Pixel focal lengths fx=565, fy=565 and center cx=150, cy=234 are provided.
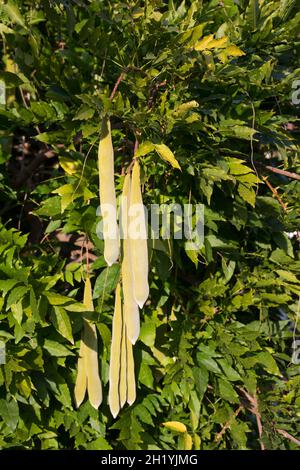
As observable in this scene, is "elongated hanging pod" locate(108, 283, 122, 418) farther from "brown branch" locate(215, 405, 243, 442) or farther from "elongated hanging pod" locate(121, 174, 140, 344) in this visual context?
"brown branch" locate(215, 405, 243, 442)

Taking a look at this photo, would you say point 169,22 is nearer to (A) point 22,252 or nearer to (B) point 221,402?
(A) point 22,252

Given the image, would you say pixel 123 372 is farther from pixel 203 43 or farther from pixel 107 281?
pixel 203 43

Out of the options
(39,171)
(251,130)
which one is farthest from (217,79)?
(39,171)

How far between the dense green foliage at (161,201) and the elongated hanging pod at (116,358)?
181mm

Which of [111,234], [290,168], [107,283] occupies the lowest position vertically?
[107,283]

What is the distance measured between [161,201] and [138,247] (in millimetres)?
419

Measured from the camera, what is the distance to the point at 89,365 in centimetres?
153

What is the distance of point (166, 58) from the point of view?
1.40 m

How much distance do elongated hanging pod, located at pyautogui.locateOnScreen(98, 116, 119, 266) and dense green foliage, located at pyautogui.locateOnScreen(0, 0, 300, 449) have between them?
0.11 meters

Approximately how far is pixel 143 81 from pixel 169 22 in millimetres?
212

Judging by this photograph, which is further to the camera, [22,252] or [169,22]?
[22,252]

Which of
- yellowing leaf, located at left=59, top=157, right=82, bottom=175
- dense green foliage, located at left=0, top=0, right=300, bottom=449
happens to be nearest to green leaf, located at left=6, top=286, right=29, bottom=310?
dense green foliage, located at left=0, top=0, right=300, bottom=449

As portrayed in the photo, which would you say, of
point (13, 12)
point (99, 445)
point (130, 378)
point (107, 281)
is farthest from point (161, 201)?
point (99, 445)

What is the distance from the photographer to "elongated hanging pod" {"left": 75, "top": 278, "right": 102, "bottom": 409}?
1.51 metres
